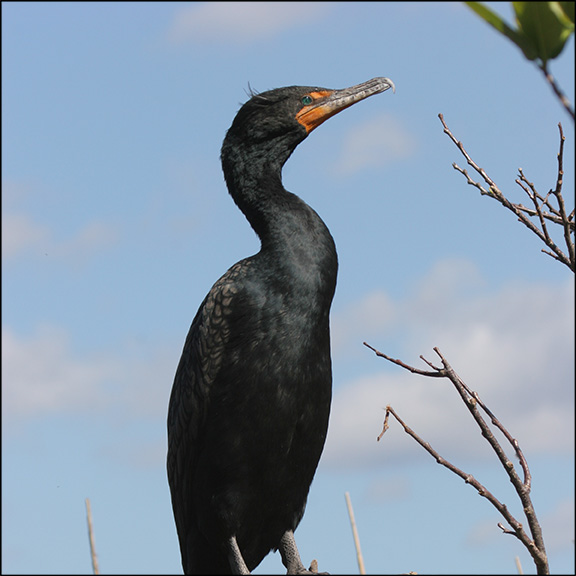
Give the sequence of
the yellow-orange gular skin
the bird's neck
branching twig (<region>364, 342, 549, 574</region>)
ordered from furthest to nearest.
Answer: the yellow-orange gular skin → the bird's neck → branching twig (<region>364, 342, 549, 574</region>)

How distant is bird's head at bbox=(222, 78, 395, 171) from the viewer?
5.43 meters

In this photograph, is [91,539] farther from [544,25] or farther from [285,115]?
[544,25]

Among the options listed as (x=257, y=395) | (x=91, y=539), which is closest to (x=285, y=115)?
(x=257, y=395)

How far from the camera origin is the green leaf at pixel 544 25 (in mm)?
1494

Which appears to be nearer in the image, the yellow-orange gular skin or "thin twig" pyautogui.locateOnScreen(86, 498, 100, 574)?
the yellow-orange gular skin

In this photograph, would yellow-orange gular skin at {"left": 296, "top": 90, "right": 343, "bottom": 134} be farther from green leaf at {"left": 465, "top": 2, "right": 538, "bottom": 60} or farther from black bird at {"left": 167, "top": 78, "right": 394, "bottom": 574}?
green leaf at {"left": 465, "top": 2, "right": 538, "bottom": 60}

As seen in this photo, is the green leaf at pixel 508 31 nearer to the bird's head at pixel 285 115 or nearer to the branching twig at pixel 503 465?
the branching twig at pixel 503 465

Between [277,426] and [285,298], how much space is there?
0.72 m

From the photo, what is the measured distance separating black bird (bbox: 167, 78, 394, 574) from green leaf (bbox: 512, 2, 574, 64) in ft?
10.9

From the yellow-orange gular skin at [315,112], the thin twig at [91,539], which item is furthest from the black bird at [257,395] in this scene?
the thin twig at [91,539]

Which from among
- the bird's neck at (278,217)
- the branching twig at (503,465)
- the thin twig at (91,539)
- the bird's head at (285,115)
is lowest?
the branching twig at (503,465)

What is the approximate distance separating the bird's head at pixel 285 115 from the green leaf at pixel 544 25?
12.8ft

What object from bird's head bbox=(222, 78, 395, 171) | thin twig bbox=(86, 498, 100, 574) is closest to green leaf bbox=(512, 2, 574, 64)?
bird's head bbox=(222, 78, 395, 171)

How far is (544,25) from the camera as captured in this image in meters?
1.51
